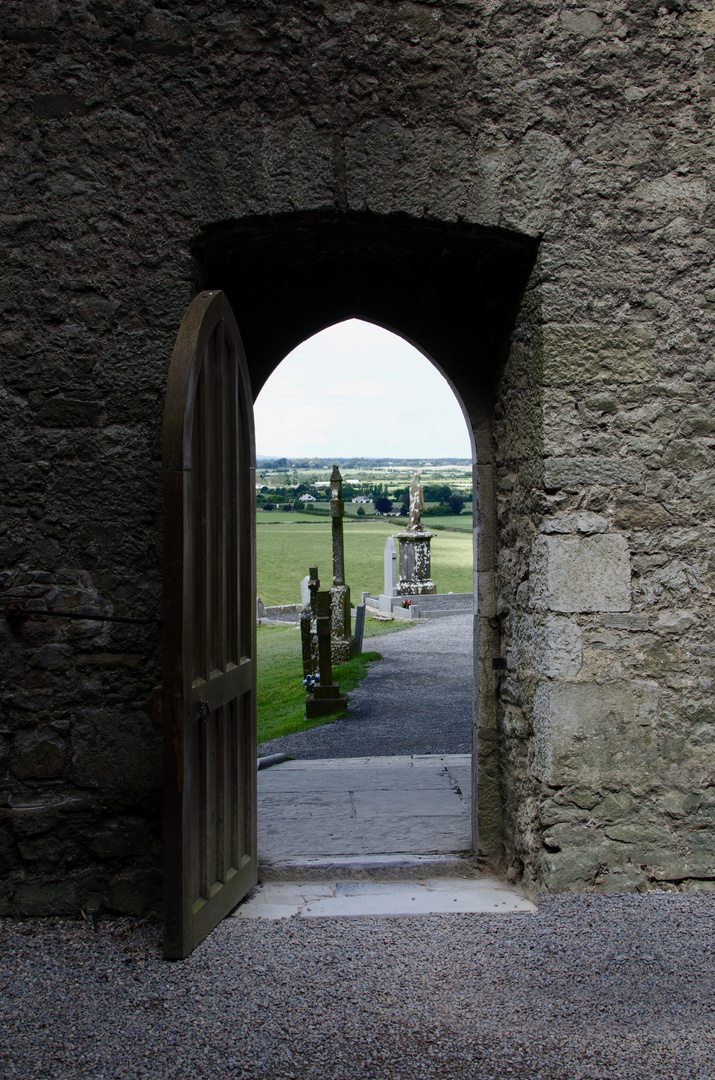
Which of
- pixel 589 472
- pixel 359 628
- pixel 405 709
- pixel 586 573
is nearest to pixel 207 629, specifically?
pixel 586 573

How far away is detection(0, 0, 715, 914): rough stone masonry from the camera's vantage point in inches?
130

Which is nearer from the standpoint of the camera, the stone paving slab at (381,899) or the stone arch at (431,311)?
the stone paving slab at (381,899)

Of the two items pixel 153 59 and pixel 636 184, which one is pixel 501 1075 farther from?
pixel 153 59

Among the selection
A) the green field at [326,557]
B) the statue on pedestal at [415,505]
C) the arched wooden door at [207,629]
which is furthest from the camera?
the green field at [326,557]

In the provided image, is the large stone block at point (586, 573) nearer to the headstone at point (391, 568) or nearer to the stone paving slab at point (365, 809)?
the stone paving slab at point (365, 809)

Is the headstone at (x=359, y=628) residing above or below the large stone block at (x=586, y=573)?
below

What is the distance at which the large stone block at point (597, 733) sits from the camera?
3312 mm

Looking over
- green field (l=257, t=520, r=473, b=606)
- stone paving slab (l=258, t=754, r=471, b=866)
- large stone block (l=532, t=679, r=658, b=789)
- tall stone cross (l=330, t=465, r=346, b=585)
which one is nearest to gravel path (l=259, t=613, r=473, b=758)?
stone paving slab (l=258, t=754, r=471, b=866)

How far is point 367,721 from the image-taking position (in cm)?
866

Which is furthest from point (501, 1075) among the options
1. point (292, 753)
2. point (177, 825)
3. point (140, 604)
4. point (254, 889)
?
point (292, 753)

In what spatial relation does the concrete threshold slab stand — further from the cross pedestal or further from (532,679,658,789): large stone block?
the cross pedestal

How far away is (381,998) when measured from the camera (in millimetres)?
2668

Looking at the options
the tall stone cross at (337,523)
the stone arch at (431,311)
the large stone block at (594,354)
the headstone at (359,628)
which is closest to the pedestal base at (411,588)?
the headstone at (359,628)

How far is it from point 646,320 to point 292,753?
521 centimetres
